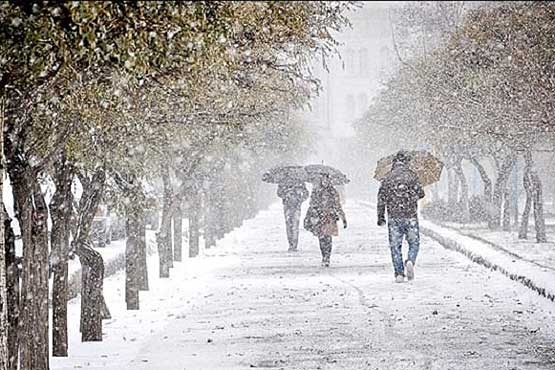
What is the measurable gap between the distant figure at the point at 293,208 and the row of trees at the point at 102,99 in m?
11.3

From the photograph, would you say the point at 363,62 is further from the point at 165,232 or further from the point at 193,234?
the point at 165,232

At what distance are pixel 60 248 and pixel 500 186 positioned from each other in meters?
23.6

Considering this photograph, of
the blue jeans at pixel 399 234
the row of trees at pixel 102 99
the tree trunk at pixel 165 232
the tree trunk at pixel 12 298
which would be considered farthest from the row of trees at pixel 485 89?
the tree trunk at pixel 12 298

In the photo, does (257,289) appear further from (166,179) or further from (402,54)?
(402,54)

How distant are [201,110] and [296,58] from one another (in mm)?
2614

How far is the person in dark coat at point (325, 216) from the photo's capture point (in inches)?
896

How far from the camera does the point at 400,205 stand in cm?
Answer: 1884

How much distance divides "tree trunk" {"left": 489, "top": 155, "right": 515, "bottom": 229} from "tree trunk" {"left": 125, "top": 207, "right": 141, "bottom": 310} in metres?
17.0

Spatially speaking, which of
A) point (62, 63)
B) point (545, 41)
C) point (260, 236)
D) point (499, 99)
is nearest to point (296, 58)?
point (62, 63)

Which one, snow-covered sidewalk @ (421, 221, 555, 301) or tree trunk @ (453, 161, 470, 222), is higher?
tree trunk @ (453, 161, 470, 222)

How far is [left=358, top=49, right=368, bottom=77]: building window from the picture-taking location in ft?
347

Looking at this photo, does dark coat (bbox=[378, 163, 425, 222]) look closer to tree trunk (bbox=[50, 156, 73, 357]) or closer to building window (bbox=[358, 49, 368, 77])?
tree trunk (bbox=[50, 156, 73, 357])

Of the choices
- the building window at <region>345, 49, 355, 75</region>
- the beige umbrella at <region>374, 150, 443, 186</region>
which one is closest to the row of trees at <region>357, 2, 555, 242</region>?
the beige umbrella at <region>374, 150, 443, 186</region>

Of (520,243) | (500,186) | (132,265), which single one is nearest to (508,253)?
(520,243)
